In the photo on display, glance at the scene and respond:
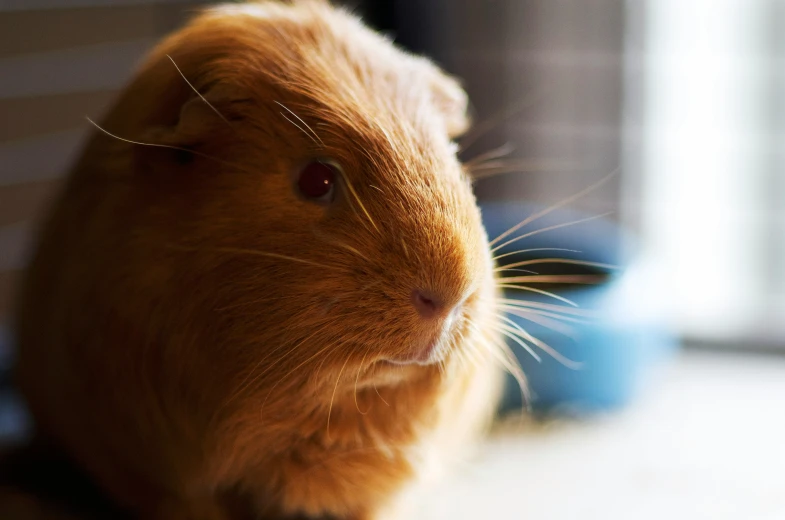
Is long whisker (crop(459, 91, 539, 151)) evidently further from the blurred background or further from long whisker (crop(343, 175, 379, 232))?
long whisker (crop(343, 175, 379, 232))

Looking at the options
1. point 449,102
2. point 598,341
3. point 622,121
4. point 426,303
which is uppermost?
point 449,102

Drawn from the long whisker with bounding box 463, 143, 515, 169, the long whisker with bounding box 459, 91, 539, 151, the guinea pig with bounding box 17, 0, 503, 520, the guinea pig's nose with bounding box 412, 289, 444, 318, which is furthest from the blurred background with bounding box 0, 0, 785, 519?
the guinea pig's nose with bounding box 412, 289, 444, 318

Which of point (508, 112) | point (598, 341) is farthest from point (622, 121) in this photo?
point (598, 341)

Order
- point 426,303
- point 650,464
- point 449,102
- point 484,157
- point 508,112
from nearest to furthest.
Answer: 1. point 426,303
2. point 449,102
3. point 484,157
4. point 650,464
5. point 508,112

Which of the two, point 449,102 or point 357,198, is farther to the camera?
point 449,102

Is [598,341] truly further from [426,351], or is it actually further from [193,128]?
[193,128]

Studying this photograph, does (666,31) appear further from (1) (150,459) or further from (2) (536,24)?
(1) (150,459)

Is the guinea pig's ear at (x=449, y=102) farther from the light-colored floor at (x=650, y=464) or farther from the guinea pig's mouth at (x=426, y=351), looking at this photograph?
the light-colored floor at (x=650, y=464)
